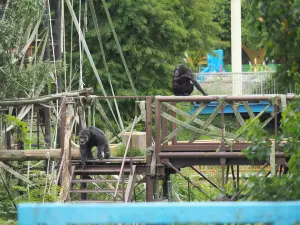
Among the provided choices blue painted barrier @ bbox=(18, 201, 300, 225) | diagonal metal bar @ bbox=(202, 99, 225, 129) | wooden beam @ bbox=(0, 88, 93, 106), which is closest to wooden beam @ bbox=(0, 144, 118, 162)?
wooden beam @ bbox=(0, 88, 93, 106)

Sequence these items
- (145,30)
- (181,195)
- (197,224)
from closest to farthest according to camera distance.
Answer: (197,224) → (181,195) → (145,30)

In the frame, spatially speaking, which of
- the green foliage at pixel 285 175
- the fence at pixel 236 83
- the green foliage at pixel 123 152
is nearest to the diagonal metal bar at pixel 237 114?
the green foliage at pixel 123 152

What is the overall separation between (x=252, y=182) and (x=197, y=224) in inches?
118

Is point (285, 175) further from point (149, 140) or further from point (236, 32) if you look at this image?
point (236, 32)

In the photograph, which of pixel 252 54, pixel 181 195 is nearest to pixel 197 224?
pixel 181 195

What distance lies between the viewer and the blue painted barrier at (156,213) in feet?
12.5

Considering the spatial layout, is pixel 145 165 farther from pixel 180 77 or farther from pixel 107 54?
pixel 107 54

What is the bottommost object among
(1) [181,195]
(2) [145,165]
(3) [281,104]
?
(1) [181,195]

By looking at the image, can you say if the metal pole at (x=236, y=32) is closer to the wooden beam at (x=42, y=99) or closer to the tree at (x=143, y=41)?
the tree at (x=143, y=41)

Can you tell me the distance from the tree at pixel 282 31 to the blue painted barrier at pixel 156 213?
8.94 feet

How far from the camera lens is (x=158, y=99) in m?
14.7

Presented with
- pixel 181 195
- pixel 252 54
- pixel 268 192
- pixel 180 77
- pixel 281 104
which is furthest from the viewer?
pixel 252 54

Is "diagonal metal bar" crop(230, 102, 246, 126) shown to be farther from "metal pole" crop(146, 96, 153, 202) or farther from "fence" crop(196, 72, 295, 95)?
"fence" crop(196, 72, 295, 95)

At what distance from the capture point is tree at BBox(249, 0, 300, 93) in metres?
6.45
